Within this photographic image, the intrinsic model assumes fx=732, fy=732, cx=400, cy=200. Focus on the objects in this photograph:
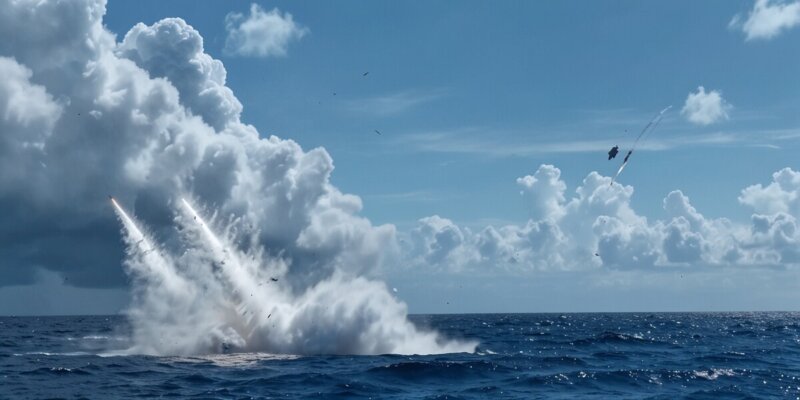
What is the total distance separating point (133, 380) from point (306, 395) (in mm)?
12533

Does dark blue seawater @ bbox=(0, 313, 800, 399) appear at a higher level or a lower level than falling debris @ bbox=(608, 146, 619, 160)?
lower

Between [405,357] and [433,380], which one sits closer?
[433,380]

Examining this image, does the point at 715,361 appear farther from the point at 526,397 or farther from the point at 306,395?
the point at 306,395

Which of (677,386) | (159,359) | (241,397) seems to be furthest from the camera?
(159,359)

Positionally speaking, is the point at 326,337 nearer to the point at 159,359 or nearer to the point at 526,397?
the point at 159,359

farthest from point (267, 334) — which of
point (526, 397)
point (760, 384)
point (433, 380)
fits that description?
point (760, 384)

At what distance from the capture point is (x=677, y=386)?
41.3 m

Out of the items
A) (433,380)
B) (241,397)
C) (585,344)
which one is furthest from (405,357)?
(585,344)

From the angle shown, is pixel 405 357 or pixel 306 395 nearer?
pixel 306 395

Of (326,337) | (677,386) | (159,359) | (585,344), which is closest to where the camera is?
(677,386)

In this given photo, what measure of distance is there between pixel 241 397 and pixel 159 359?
846 inches

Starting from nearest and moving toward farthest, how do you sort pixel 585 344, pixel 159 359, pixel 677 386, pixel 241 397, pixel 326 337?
1. pixel 241 397
2. pixel 677 386
3. pixel 159 359
4. pixel 326 337
5. pixel 585 344

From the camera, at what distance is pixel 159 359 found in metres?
54.6

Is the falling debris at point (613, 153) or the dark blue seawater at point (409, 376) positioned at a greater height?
the falling debris at point (613, 153)
